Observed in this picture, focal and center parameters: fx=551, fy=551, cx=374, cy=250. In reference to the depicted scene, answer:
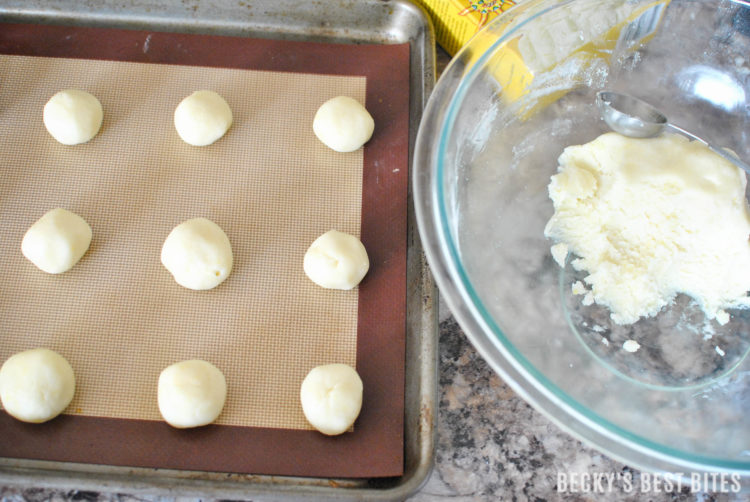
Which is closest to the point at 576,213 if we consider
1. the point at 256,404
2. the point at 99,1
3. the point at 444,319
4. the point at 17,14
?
the point at 444,319

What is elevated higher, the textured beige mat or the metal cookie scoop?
the metal cookie scoop

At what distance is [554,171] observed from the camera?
3.66 feet

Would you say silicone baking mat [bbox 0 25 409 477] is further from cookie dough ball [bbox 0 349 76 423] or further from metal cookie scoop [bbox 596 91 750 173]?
metal cookie scoop [bbox 596 91 750 173]

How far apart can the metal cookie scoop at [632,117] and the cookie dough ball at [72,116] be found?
1.07 meters

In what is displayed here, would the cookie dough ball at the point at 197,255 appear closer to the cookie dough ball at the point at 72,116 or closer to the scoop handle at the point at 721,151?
the cookie dough ball at the point at 72,116

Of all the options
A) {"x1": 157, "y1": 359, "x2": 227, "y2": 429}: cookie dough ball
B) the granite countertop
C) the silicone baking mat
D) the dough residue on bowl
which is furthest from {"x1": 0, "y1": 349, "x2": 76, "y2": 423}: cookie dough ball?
the dough residue on bowl

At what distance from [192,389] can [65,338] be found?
297 millimetres

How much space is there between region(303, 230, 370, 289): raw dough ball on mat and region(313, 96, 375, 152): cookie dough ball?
0.69 feet

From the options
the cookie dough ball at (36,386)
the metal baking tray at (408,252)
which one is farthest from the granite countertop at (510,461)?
the cookie dough ball at (36,386)

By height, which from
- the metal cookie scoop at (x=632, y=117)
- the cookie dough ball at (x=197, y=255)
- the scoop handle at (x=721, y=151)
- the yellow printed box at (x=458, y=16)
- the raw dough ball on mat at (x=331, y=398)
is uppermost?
the yellow printed box at (x=458, y=16)

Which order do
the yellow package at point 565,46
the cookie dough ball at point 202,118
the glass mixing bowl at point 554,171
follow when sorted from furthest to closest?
the cookie dough ball at point 202,118, the yellow package at point 565,46, the glass mixing bowl at point 554,171

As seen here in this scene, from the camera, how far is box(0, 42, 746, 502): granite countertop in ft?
3.49

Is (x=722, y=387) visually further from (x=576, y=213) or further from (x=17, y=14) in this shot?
(x=17, y=14)

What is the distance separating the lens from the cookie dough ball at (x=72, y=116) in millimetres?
1147
